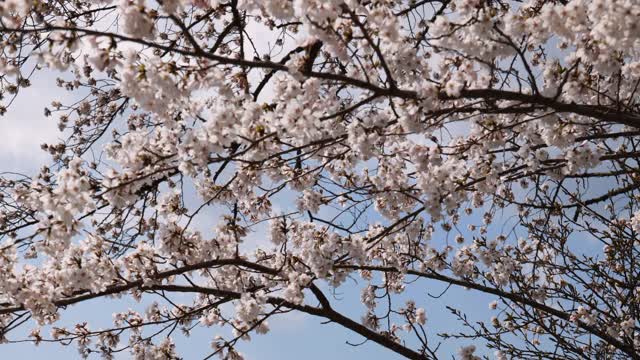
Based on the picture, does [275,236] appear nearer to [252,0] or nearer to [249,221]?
[249,221]

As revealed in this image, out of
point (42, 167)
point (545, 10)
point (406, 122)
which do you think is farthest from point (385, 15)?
point (42, 167)

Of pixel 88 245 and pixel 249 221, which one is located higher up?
pixel 249 221

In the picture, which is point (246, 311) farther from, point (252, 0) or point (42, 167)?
point (42, 167)

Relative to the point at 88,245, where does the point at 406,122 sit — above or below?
below

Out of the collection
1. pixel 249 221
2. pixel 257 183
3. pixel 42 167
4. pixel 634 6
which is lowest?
pixel 634 6

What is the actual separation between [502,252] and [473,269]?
51 centimetres

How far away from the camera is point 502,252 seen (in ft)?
26.5

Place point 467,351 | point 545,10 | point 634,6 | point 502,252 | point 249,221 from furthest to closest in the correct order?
1. point 502,252
2. point 467,351
3. point 249,221
4. point 545,10
5. point 634,6

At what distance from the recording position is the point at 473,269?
7898 mm

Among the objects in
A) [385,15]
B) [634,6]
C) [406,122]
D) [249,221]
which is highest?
[249,221]

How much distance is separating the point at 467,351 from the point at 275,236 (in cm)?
296

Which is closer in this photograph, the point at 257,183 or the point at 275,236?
the point at 257,183

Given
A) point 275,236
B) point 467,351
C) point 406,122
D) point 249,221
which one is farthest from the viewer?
point 467,351

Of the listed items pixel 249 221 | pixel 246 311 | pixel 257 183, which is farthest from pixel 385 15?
pixel 249 221
